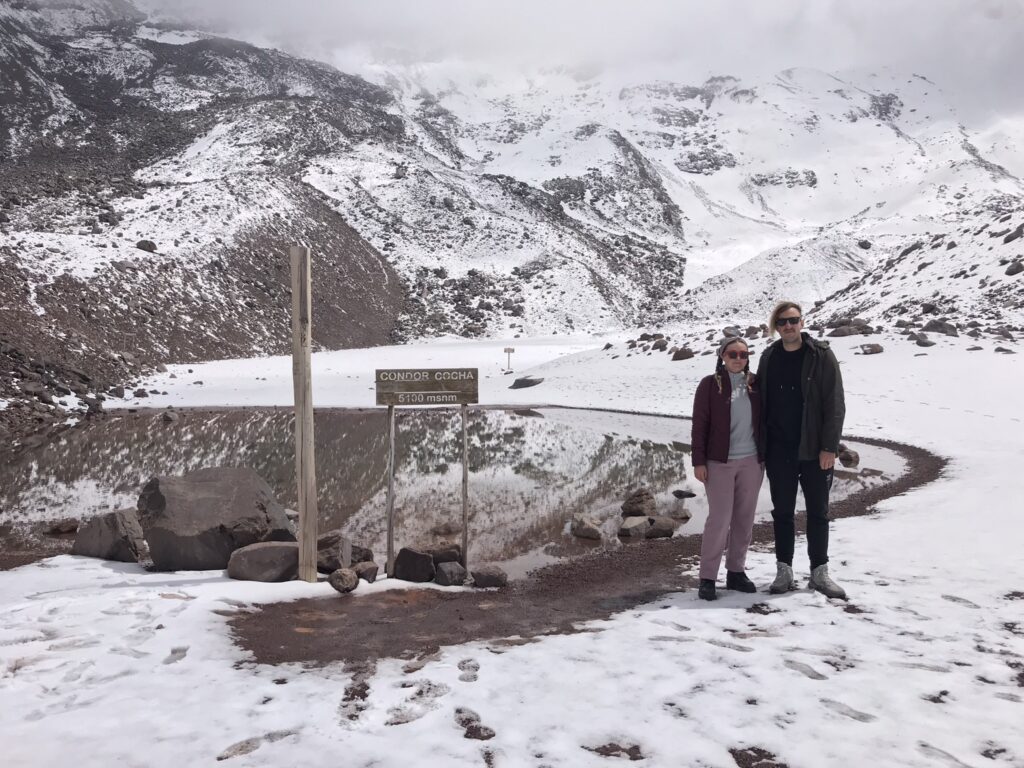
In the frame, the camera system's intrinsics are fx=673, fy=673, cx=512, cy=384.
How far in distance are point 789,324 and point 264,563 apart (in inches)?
224

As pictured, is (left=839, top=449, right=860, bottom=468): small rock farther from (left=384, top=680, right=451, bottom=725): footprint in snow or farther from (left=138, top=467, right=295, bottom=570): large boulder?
(left=384, top=680, right=451, bottom=725): footprint in snow

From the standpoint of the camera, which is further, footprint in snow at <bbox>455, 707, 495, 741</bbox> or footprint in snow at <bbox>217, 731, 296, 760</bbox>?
footprint in snow at <bbox>455, 707, 495, 741</bbox>

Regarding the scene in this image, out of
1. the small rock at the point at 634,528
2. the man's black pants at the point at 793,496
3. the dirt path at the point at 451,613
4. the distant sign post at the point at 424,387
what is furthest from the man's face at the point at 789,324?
the small rock at the point at 634,528

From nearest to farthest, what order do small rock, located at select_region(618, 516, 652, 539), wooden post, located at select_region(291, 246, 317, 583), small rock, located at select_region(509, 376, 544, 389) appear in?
wooden post, located at select_region(291, 246, 317, 583)
small rock, located at select_region(618, 516, 652, 539)
small rock, located at select_region(509, 376, 544, 389)

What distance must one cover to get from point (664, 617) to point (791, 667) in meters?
1.43

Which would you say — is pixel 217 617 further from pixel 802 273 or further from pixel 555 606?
pixel 802 273

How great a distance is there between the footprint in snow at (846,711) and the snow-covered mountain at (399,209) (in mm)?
25767

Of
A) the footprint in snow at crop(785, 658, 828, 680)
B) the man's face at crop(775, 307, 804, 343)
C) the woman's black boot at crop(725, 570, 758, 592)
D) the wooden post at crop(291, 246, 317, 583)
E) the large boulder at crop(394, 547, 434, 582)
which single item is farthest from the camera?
the large boulder at crop(394, 547, 434, 582)

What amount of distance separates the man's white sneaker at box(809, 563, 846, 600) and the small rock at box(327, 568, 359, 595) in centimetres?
439

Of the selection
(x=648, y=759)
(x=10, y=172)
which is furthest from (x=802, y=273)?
(x=10, y=172)

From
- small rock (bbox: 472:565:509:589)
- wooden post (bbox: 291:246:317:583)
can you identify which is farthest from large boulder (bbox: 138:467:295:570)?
small rock (bbox: 472:565:509:589)

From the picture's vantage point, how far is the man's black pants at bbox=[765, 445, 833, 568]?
5.77 metres

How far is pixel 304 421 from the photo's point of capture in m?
7.16

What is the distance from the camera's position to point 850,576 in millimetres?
6449
